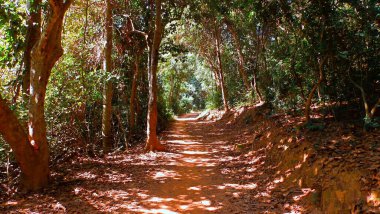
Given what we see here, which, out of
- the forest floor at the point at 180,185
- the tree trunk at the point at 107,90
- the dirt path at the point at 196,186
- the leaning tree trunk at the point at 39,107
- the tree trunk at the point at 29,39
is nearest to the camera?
the forest floor at the point at 180,185

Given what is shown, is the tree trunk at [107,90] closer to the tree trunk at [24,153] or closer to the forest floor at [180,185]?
the forest floor at [180,185]

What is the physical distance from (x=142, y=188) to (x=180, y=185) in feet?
3.19

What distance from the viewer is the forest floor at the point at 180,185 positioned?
6246 mm

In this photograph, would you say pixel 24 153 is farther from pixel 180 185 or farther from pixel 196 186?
pixel 196 186

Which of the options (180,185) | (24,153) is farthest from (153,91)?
(24,153)

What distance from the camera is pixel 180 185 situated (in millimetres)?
7859

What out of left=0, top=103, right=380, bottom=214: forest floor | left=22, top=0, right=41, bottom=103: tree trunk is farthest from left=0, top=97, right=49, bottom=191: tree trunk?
left=22, top=0, right=41, bottom=103: tree trunk

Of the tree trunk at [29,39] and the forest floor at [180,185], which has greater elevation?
the tree trunk at [29,39]

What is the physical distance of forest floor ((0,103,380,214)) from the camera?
20.5 ft

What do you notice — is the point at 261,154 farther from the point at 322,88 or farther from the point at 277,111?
the point at 277,111

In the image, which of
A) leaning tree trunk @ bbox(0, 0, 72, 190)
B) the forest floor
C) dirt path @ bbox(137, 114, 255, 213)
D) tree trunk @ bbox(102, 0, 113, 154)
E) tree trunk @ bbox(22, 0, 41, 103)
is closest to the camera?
the forest floor

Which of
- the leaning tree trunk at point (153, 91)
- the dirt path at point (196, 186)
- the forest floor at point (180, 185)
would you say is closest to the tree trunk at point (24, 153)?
the forest floor at point (180, 185)

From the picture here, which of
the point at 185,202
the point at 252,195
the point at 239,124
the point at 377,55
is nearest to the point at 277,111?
the point at 239,124

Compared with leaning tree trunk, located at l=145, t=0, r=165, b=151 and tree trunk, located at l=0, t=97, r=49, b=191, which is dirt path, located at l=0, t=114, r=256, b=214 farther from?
leaning tree trunk, located at l=145, t=0, r=165, b=151
